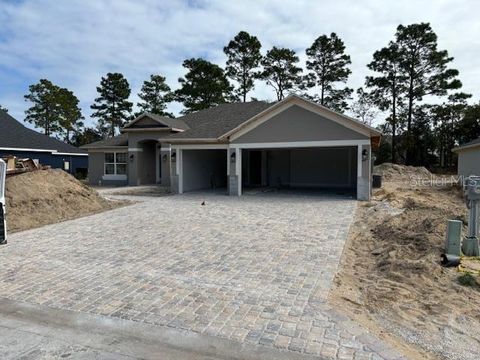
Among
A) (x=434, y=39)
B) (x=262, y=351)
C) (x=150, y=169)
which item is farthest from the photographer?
(x=434, y=39)

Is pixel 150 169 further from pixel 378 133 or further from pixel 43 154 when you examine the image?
Result: pixel 378 133

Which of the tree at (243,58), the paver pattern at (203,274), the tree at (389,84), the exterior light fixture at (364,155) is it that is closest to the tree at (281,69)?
the tree at (243,58)

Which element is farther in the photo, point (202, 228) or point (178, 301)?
point (202, 228)

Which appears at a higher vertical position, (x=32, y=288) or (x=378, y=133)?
(x=378, y=133)

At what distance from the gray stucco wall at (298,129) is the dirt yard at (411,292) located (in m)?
7.29

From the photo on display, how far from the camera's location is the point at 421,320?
4105mm

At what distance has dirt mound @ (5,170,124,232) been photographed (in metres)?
10.1

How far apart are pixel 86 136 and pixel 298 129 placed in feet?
142

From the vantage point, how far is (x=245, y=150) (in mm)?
21531

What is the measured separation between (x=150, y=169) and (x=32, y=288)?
765 inches

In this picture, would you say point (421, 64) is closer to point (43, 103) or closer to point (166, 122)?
point (166, 122)

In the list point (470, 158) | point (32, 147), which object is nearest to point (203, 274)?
point (32, 147)

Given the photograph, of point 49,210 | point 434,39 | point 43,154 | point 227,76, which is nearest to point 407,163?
point 434,39

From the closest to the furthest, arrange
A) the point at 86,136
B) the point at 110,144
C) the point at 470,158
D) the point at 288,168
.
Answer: the point at 288,168
the point at 470,158
the point at 110,144
the point at 86,136
